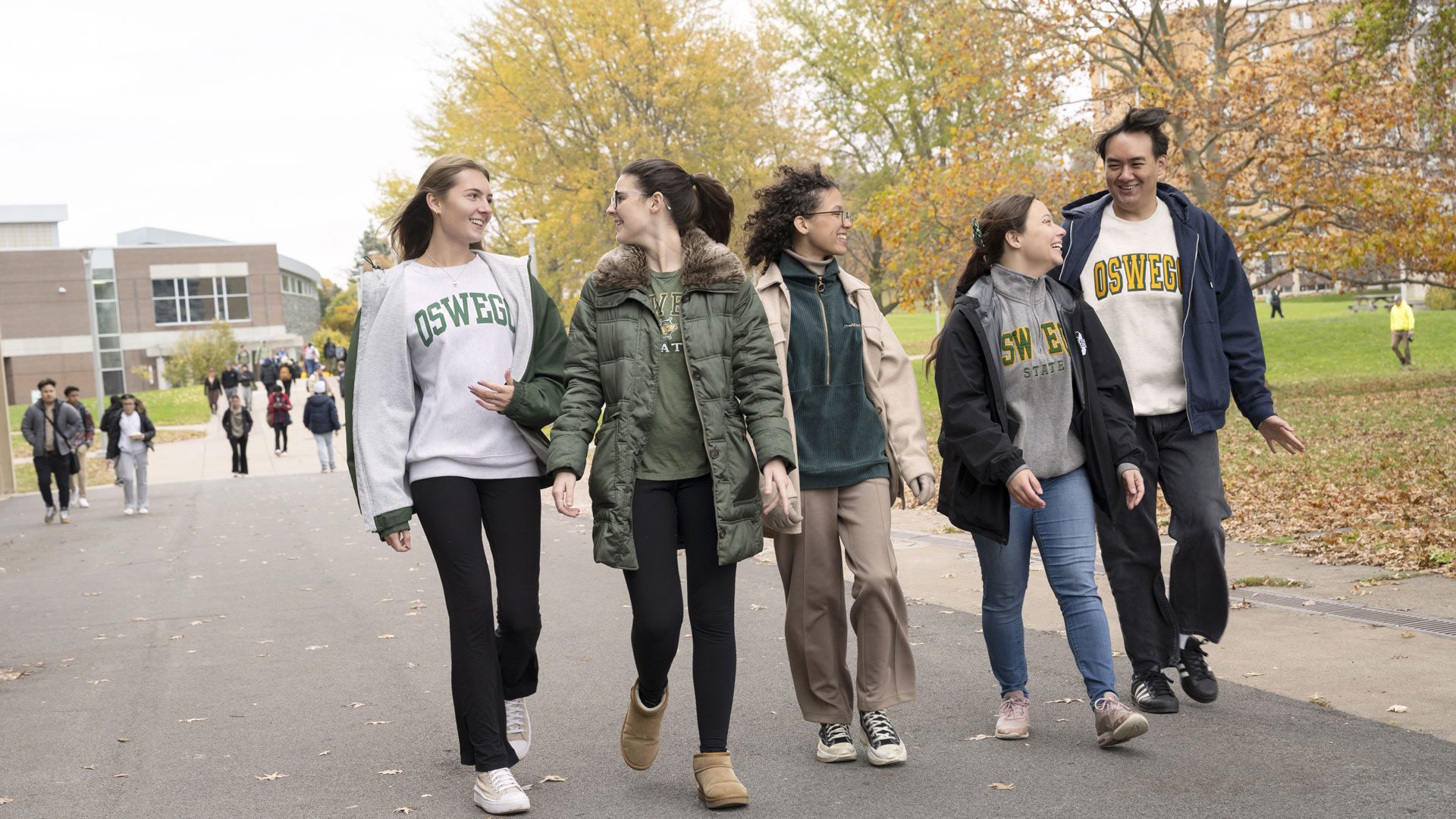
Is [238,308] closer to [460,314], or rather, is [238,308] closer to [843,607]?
[460,314]

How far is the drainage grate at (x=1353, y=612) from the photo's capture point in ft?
20.4

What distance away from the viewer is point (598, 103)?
27.0 m

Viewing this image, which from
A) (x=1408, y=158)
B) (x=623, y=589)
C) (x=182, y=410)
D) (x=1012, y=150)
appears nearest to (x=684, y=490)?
(x=623, y=589)

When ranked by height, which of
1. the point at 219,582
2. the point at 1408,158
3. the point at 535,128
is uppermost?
the point at 535,128

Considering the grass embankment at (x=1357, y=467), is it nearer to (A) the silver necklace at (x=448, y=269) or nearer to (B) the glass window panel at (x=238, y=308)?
(A) the silver necklace at (x=448, y=269)

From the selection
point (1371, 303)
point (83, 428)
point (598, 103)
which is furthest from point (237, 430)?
point (1371, 303)

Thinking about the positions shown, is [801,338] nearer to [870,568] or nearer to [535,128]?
[870,568]

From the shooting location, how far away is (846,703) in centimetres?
466

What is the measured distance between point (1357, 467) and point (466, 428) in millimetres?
11417

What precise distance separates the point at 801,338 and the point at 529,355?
0.92 m

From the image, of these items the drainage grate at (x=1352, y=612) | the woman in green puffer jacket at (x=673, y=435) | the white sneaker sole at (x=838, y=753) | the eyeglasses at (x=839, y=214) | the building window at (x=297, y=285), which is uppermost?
the building window at (x=297, y=285)

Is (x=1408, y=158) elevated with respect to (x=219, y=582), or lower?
elevated

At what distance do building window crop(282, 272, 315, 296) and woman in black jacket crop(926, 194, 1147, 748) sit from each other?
96091 millimetres

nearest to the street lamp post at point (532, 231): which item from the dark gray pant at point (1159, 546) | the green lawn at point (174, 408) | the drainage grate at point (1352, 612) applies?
the green lawn at point (174, 408)
